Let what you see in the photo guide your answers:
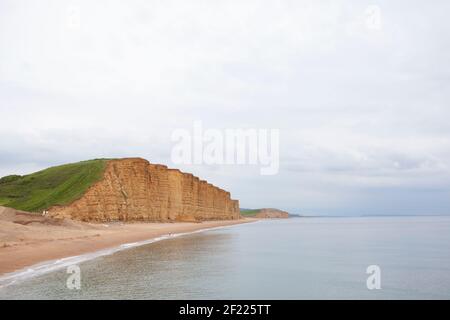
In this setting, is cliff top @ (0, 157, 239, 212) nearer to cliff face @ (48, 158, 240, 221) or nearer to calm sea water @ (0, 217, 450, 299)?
cliff face @ (48, 158, 240, 221)

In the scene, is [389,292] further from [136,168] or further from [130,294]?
[136,168]

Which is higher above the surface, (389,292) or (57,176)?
(57,176)

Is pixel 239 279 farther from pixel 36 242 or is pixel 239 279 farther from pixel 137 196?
pixel 137 196

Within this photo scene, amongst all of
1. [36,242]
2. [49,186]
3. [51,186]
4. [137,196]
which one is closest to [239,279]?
[36,242]
